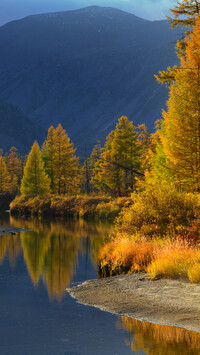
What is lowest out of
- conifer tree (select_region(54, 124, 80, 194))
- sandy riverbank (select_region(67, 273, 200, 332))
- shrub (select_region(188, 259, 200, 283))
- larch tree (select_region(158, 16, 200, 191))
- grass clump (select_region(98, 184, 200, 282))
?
sandy riverbank (select_region(67, 273, 200, 332))

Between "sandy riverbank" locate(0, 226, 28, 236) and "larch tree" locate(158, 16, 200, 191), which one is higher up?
"larch tree" locate(158, 16, 200, 191)

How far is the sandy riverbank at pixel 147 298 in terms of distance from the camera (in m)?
10.5

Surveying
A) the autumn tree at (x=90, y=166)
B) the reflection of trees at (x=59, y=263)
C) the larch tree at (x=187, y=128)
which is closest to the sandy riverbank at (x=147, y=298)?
the reflection of trees at (x=59, y=263)

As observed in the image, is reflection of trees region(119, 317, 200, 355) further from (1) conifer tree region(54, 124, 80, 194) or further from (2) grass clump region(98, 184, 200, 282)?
(1) conifer tree region(54, 124, 80, 194)

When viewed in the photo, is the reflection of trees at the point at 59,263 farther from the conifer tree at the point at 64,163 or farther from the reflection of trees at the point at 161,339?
the conifer tree at the point at 64,163

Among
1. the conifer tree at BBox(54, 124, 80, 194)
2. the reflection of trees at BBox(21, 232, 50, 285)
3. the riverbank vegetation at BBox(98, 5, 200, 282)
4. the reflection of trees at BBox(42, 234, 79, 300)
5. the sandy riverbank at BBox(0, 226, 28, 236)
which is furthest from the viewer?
the conifer tree at BBox(54, 124, 80, 194)

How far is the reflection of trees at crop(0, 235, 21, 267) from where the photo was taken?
22.7 metres

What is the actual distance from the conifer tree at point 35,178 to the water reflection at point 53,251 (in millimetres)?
30681

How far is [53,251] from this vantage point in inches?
981

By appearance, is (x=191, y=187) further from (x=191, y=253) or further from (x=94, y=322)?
(x=94, y=322)

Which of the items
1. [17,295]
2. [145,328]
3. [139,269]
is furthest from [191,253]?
[17,295]

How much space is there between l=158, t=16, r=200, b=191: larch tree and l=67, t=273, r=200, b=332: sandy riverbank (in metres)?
9.53

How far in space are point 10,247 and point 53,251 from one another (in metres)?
2.87

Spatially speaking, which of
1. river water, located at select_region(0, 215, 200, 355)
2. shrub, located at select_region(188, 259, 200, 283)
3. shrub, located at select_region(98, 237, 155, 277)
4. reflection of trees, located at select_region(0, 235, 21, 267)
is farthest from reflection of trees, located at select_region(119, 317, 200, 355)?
reflection of trees, located at select_region(0, 235, 21, 267)
